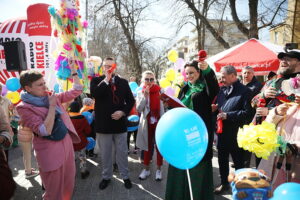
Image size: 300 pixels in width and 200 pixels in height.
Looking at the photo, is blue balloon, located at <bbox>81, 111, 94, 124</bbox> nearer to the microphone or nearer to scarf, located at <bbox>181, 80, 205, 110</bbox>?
scarf, located at <bbox>181, 80, 205, 110</bbox>

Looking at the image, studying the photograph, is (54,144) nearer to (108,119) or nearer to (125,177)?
(108,119)

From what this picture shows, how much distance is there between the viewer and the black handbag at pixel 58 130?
8.19 feet

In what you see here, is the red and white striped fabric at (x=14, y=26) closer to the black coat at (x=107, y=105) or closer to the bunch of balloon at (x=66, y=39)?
the bunch of balloon at (x=66, y=39)

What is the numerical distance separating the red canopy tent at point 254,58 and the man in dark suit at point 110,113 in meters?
3.85

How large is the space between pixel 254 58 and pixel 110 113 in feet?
15.2

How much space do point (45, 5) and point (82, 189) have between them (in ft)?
18.2

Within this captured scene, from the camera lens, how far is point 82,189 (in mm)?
3660

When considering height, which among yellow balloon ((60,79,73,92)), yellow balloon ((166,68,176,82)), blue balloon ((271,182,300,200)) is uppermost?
yellow balloon ((166,68,176,82))

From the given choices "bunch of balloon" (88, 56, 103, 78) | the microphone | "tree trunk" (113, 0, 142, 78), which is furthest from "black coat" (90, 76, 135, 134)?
"tree trunk" (113, 0, 142, 78)

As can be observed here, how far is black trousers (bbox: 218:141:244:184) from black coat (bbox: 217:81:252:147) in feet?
0.17

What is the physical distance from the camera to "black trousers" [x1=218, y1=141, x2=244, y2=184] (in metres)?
3.39

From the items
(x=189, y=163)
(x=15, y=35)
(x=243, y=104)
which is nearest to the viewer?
(x=189, y=163)

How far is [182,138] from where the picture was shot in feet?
5.99

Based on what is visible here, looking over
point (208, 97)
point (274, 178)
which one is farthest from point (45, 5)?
point (274, 178)
